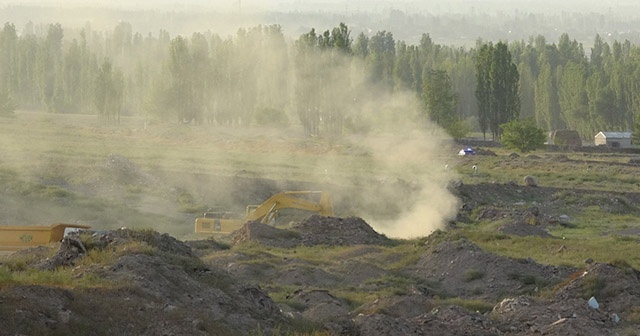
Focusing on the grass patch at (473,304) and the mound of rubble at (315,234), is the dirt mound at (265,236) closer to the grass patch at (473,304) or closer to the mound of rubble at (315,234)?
the mound of rubble at (315,234)

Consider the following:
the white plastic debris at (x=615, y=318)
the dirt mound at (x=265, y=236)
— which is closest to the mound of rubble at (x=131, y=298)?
the white plastic debris at (x=615, y=318)

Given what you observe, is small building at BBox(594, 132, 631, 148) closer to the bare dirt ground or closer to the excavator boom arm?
the excavator boom arm

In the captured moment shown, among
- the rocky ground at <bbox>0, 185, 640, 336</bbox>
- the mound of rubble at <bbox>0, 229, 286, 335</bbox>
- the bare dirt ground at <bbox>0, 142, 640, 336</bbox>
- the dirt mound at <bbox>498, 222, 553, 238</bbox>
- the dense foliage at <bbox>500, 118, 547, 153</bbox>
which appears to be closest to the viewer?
the mound of rubble at <bbox>0, 229, 286, 335</bbox>

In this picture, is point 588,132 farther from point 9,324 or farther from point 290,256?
point 9,324

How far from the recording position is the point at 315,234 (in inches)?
1714

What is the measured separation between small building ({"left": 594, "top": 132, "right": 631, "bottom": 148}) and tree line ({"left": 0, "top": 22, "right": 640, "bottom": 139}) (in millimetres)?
9952

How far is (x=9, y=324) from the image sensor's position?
60.3ft

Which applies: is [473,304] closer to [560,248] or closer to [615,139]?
[560,248]

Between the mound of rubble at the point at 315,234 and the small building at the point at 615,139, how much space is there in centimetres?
7156

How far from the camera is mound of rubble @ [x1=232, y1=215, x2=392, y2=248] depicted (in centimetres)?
4203

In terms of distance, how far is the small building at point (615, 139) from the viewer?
367ft

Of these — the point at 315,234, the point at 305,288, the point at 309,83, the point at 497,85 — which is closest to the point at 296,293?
the point at 305,288

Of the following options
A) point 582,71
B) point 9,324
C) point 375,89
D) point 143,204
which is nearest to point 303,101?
point 375,89

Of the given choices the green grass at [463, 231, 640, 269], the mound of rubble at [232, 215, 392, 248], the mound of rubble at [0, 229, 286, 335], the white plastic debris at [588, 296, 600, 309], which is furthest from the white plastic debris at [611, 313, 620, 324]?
the mound of rubble at [232, 215, 392, 248]
